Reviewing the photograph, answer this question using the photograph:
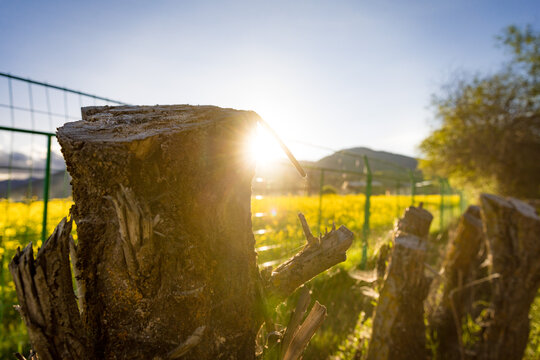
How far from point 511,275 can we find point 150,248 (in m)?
3.63

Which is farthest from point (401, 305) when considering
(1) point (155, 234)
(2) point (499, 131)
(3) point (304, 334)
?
(2) point (499, 131)

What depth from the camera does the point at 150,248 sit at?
841 mm

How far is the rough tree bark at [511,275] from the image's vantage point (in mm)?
2953

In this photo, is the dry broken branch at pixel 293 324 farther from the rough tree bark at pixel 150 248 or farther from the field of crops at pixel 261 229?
the field of crops at pixel 261 229

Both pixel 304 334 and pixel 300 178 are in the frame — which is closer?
pixel 304 334

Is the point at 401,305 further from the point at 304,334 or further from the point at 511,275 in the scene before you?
the point at 304,334

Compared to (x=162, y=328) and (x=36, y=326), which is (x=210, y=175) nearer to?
(x=162, y=328)

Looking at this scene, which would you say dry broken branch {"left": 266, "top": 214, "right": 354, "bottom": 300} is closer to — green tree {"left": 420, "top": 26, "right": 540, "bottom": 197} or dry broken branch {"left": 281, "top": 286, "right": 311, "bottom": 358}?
dry broken branch {"left": 281, "top": 286, "right": 311, "bottom": 358}

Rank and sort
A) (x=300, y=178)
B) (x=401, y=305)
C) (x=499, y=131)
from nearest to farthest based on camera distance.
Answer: (x=401, y=305)
(x=300, y=178)
(x=499, y=131)

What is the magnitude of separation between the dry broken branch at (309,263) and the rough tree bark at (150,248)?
17 cm

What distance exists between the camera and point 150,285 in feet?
2.81

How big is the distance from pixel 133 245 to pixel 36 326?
0.29 meters

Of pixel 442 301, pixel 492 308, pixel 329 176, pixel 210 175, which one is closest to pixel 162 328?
pixel 210 175

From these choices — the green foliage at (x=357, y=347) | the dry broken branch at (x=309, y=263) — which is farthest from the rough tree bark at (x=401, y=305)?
the dry broken branch at (x=309, y=263)
